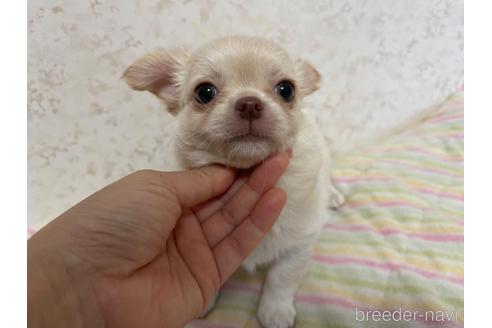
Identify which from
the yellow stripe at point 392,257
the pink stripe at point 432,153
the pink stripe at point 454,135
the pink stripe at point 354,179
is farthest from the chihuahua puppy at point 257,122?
the pink stripe at point 454,135

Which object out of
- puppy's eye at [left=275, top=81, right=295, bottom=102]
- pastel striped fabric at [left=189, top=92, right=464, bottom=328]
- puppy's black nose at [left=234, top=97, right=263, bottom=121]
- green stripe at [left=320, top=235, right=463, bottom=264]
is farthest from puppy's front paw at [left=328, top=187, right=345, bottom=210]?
puppy's black nose at [left=234, top=97, right=263, bottom=121]

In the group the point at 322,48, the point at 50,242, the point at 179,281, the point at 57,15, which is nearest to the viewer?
the point at 50,242

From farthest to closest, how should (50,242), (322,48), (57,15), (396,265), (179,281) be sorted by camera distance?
(322,48) → (57,15) → (396,265) → (179,281) → (50,242)

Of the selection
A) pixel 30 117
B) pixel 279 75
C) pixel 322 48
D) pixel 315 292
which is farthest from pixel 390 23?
pixel 30 117

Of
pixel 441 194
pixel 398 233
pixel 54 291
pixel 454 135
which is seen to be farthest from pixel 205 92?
pixel 454 135
